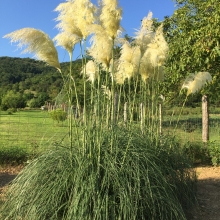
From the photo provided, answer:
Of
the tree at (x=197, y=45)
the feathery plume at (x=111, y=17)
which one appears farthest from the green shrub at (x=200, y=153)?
the feathery plume at (x=111, y=17)

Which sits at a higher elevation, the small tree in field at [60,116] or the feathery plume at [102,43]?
the feathery plume at [102,43]

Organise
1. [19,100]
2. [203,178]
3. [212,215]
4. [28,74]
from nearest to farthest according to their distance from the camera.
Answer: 1. [212,215]
2. [203,178]
3. [28,74]
4. [19,100]

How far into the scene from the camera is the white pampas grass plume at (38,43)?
277cm

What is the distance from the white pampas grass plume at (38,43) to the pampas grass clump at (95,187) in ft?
3.21

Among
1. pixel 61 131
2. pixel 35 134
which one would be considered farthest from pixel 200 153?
pixel 35 134

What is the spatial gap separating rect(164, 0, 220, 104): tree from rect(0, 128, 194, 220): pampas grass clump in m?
3.12

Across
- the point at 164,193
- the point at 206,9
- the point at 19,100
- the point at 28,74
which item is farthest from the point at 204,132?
the point at 19,100

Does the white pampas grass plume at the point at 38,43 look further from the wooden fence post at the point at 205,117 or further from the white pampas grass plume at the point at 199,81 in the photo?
the wooden fence post at the point at 205,117

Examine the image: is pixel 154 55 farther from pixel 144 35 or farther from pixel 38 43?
pixel 38 43

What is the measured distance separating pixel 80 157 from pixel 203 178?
3.51 m

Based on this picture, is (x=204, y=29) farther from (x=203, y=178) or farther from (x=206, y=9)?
(x=203, y=178)

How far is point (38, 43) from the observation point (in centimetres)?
292

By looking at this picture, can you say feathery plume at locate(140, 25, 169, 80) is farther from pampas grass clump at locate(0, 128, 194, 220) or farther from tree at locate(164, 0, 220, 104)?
tree at locate(164, 0, 220, 104)

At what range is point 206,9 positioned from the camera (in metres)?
6.69
